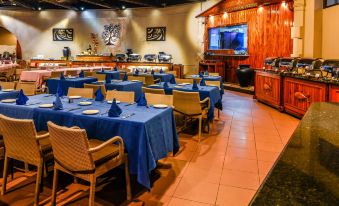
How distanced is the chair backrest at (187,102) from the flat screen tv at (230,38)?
23.2 feet

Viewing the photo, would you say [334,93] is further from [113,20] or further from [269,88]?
[113,20]

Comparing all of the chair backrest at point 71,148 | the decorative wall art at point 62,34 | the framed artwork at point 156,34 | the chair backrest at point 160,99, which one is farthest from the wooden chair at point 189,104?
the decorative wall art at point 62,34

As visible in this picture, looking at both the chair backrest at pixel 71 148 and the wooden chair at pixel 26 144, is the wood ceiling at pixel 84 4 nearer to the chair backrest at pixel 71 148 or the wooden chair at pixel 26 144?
the wooden chair at pixel 26 144

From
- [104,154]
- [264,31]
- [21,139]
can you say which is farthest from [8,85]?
[264,31]

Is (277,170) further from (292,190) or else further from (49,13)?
(49,13)

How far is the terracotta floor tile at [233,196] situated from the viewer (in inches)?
114

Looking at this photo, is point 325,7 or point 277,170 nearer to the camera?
point 277,170

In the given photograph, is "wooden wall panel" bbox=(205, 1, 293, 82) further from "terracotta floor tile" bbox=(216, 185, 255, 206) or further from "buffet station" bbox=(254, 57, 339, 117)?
"terracotta floor tile" bbox=(216, 185, 255, 206)

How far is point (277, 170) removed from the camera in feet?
3.54

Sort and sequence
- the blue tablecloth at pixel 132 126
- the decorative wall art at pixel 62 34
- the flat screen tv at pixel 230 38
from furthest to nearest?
the decorative wall art at pixel 62 34, the flat screen tv at pixel 230 38, the blue tablecloth at pixel 132 126

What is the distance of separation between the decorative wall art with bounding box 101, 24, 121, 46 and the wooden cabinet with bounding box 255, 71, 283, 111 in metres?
8.88

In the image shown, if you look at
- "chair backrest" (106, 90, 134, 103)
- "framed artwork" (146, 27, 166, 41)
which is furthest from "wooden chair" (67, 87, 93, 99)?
"framed artwork" (146, 27, 166, 41)

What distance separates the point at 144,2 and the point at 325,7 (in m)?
8.14

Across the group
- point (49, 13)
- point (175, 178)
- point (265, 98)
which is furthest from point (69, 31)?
point (175, 178)
